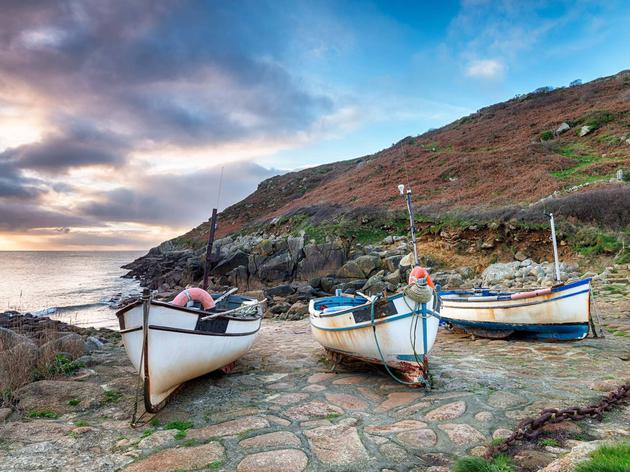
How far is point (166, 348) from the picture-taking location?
543 centimetres

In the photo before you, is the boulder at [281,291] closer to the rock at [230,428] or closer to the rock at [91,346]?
the rock at [91,346]

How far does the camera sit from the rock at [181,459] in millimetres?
3781

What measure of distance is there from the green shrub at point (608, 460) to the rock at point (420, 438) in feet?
5.08

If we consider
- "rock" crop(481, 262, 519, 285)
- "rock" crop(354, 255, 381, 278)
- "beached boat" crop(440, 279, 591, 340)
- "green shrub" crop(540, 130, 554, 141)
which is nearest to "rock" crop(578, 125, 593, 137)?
"green shrub" crop(540, 130, 554, 141)

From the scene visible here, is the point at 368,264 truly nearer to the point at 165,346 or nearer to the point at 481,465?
the point at 165,346

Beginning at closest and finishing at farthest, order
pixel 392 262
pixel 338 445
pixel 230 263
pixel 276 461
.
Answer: pixel 276 461, pixel 338 445, pixel 392 262, pixel 230 263

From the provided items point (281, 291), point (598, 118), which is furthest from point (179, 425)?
point (598, 118)

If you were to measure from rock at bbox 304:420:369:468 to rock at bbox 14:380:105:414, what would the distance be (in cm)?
356

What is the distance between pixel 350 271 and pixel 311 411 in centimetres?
1648

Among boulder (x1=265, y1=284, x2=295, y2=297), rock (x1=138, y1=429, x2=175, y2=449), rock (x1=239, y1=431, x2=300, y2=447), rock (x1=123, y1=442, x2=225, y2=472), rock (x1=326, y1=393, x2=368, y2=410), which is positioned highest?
rock (x1=123, y1=442, x2=225, y2=472)

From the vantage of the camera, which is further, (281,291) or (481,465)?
(281,291)

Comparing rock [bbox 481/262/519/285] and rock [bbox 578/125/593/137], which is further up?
rock [bbox 578/125/593/137]

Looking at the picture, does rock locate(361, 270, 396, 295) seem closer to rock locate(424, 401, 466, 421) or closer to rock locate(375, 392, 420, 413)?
rock locate(375, 392, 420, 413)

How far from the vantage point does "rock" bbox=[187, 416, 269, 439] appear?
4535 mm
